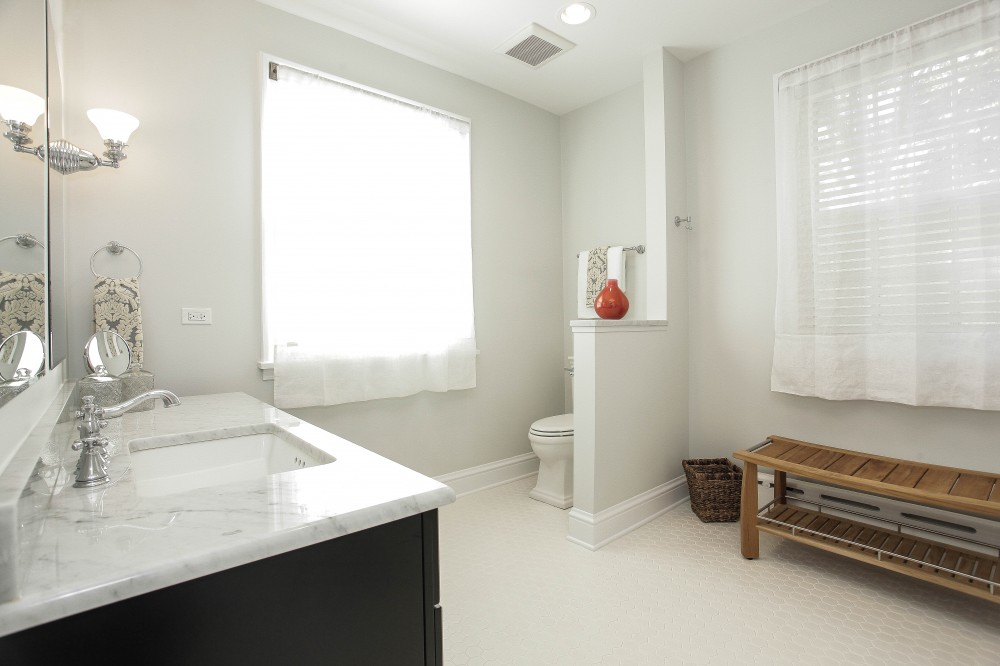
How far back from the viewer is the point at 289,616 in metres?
0.65

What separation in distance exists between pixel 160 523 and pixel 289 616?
23 cm

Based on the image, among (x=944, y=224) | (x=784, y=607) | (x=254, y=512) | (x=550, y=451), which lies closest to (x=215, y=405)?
(x=254, y=512)

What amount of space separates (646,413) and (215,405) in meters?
2.00

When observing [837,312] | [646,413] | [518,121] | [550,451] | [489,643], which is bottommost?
[489,643]

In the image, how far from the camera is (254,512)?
2.32 feet

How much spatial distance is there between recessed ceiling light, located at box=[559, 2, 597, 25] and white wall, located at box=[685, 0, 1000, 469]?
0.84 meters

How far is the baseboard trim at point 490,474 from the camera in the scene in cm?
290

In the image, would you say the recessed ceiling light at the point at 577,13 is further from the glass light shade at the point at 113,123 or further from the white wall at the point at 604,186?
the glass light shade at the point at 113,123

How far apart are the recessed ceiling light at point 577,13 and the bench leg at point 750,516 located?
7.46 ft

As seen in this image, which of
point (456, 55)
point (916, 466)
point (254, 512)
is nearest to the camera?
point (254, 512)

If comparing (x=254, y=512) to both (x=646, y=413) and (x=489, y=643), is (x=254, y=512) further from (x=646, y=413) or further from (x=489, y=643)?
(x=646, y=413)

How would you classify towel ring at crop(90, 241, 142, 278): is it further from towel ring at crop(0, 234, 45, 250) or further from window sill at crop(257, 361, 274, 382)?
towel ring at crop(0, 234, 45, 250)

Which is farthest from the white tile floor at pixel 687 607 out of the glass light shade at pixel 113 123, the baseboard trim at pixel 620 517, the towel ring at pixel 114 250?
the glass light shade at pixel 113 123

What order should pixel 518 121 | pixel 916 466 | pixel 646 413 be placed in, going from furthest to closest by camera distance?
1. pixel 518 121
2. pixel 646 413
3. pixel 916 466
